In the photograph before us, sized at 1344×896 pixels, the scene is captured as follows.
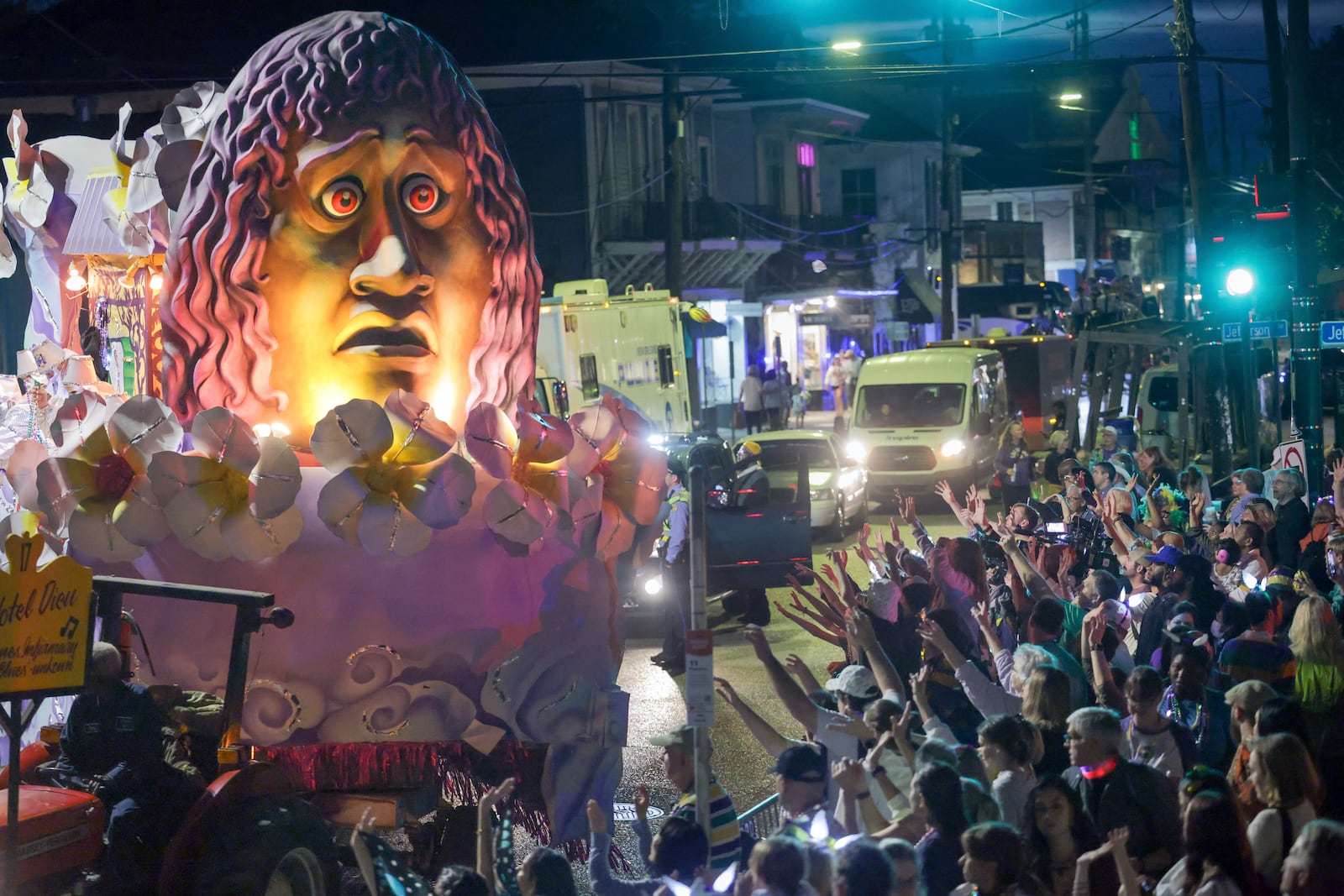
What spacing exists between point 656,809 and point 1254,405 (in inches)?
517

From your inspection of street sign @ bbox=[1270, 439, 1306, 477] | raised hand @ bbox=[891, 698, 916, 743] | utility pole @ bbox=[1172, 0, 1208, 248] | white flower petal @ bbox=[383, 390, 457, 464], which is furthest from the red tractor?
utility pole @ bbox=[1172, 0, 1208, 248]

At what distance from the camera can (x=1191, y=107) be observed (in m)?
21.4

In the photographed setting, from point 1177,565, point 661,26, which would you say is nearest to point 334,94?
point 1177,565

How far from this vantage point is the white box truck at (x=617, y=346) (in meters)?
20.0

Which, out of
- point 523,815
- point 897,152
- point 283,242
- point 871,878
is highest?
point 897,152

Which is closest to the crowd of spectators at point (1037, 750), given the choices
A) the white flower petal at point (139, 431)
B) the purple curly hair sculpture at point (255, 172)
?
the white flower petal at point (139, 431)

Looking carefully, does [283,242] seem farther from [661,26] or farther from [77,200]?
[661,26]

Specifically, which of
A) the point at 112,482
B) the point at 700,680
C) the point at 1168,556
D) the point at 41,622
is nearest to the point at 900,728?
the point at 700,680

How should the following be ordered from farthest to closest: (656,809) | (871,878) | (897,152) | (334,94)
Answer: (897,152) → (656,809) → (334,94) → (871,878)

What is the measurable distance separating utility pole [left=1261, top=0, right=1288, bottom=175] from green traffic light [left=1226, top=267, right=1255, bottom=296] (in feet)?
9.60

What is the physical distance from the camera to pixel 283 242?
6688mm

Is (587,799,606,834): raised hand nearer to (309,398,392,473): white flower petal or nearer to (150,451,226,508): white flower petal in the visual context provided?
(309,398,392,473): white flower petal

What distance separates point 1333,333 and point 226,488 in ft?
41.8

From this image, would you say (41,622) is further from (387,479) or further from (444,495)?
(444,495)
